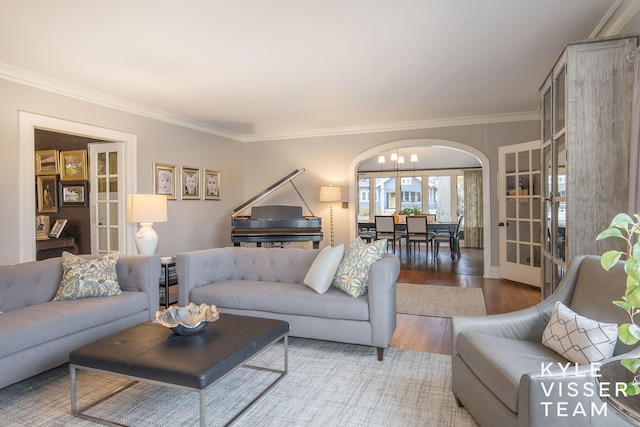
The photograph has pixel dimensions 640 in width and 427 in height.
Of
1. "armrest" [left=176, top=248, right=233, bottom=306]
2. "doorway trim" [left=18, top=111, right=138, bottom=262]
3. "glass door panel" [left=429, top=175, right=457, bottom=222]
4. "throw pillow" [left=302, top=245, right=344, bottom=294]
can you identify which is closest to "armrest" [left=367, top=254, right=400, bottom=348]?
"throw pillow" [left=302, top=245, right=344, bottom=294]

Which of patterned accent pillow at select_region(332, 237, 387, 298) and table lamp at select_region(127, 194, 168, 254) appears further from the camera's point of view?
table lamp at select_region(127, 194, 168, 254)

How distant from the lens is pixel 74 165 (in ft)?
19.5

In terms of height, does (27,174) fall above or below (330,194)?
above

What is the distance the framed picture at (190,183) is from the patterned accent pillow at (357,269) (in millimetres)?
3714

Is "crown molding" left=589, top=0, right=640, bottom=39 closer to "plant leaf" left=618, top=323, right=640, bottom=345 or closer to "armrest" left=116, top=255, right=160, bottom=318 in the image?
"plant leaf" left=618, top=323, right=640, bottom=345

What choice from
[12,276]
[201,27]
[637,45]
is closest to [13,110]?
[12,276]

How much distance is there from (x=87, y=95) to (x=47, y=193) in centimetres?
265

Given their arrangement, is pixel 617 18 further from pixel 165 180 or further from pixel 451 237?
pixel 451 237

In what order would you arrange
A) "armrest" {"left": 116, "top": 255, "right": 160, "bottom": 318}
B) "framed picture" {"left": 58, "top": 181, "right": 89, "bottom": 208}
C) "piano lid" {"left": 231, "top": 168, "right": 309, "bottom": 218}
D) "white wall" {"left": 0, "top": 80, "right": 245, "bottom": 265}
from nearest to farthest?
"armrest" {"left": 116, "top": 255, "right": 160, "bottom": 318} < "white wall" {"left": 0, "top": 80, "right": 245, "bottom": 265} < "framed picture" {"left": 58, "top": 181, "right": 89, "bottom": 208} < "piano lid" {"left": 231, "top": 168, "right": 309, "bottom": 218}

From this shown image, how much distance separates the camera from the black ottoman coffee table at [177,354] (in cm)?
178

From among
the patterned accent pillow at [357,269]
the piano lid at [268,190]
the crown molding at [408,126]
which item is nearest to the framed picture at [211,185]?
the piano lid at [268,190]

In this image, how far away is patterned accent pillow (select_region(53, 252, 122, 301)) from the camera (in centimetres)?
294

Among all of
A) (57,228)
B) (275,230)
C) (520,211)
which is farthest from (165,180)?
(520,211)

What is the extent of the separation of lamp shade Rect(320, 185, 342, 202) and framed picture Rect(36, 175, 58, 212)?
13.9ft
